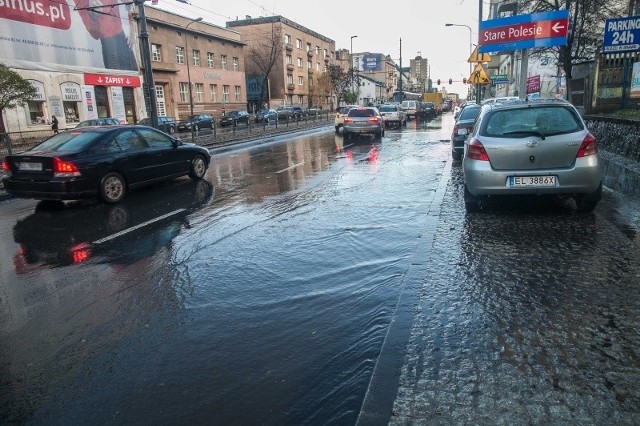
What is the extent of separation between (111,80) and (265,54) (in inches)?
1444

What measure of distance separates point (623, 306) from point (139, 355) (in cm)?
367

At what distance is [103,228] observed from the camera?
6.95m

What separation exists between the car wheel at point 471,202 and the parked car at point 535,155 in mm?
211

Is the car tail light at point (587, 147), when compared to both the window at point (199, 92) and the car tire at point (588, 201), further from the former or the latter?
the window at point (199, 92)

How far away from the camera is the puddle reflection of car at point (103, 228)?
18.5 feet

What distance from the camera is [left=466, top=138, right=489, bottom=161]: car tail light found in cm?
627

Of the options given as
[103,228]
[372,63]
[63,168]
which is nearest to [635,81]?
[103,228]

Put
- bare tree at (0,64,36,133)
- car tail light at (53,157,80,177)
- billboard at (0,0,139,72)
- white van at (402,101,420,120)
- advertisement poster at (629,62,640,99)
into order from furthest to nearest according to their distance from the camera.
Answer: white van at (402,101,420,120) → billboard at (0,0,139,72) → bare tree at (0,64,36,133) → advertisement poster at (629,62,640,99) → car tail light at (53,157,80,177)

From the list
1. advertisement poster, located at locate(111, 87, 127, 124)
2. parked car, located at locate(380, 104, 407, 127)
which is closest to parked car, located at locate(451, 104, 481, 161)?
A: parked car, located at locate(380, 104, 407, 127)

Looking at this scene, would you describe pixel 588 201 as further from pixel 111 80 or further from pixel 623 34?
pixel 111 80

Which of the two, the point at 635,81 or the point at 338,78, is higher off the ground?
the point at 338,78

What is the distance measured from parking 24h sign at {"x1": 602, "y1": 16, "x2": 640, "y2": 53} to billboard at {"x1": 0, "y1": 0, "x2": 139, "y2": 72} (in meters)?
23.4

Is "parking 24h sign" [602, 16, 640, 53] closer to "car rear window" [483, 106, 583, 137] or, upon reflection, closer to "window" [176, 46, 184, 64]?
"car rear window" [483, 106, 583, 137]

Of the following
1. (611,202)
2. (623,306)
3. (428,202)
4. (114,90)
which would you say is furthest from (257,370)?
(114,90)
